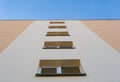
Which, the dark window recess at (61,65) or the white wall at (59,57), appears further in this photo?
the dark window recess at (61,65)

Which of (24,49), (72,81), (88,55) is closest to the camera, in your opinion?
(72,81)

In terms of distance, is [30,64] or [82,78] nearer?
[82,78]

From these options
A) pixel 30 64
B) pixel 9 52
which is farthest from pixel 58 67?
pixel 9 52

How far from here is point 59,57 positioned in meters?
7.61

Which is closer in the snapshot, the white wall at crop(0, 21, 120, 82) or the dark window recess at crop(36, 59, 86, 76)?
the white wall at crop(0, 21, 120, 82)

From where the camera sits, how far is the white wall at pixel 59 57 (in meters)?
5.98

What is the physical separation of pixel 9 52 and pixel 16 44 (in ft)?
3.68

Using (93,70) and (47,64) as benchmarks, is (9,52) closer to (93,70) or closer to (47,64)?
(47,64)

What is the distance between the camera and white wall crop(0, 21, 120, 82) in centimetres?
598

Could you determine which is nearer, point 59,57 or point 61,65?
point 61,65

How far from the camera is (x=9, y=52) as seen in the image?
8008mm

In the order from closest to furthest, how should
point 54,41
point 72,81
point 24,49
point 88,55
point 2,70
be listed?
1. point 72,81
2. point 2,70
3. point 88,55
4. point 24,49
5. point 54,41

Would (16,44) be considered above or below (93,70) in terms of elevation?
above

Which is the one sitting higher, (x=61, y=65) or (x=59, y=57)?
(x=59, y=57)
